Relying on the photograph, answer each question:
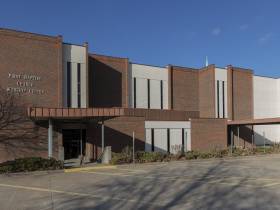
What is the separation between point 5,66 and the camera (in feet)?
99.1

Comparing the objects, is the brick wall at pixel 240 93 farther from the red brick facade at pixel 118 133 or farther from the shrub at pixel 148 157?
the shrub at pixel 148 157

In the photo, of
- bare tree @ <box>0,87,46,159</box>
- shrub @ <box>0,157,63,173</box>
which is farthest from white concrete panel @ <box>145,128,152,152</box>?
shrub @ <box>0,157,63,173</box>

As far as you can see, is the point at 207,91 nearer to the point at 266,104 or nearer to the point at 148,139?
the point at 266,104

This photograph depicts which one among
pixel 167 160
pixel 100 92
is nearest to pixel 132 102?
pixel 100 92

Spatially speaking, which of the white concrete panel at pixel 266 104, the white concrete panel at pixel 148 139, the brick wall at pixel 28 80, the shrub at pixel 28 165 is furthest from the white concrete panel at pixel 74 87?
the white concrete panel at pixel 266 104

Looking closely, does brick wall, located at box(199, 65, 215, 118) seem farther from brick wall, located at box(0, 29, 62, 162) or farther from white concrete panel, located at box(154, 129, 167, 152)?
brick wall, located at box(0, 29, 62, 162)

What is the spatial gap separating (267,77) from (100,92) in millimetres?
28395

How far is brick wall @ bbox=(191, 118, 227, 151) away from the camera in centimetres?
4131

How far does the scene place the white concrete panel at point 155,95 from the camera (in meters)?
47.2

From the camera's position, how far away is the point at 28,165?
71.7 ft

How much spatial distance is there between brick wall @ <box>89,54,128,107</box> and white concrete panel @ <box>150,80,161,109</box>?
424 cm

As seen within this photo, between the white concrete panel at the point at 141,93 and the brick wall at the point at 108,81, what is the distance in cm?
206

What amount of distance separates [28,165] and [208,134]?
80.6ft

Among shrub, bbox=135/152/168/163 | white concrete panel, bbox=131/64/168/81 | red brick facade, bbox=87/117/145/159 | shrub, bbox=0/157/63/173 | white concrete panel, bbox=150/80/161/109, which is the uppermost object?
white concrete panel, bbox=131/64/168/81
